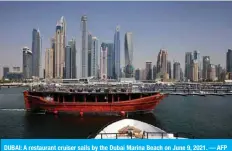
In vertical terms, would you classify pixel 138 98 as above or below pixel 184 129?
above

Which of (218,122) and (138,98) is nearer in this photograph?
(218,122)

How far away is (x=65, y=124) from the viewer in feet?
119

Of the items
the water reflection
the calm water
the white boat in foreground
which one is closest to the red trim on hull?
the water reflection

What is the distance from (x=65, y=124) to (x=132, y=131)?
856 inches

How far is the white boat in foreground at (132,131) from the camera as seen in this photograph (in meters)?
15.2

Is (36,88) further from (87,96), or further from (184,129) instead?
(184,129)

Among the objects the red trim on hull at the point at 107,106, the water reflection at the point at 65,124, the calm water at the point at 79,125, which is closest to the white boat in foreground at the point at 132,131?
the water reflection at the point at 65,124

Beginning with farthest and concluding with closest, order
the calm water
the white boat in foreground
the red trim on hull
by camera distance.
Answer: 1. the red trim on hull
2. the calm water
3. the white boat in foreground

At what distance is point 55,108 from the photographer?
4397 cm

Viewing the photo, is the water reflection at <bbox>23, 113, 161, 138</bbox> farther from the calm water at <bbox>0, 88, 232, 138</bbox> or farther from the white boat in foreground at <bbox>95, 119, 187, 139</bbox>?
the white boat in foreground at <bbox>95, 119, 187, 139</bbox>

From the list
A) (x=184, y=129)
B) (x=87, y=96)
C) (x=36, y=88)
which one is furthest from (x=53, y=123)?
(x=184, y=129)

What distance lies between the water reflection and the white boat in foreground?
1056 cm

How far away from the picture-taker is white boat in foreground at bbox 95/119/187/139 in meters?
15.2

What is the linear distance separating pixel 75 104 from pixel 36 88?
31.1 ft
